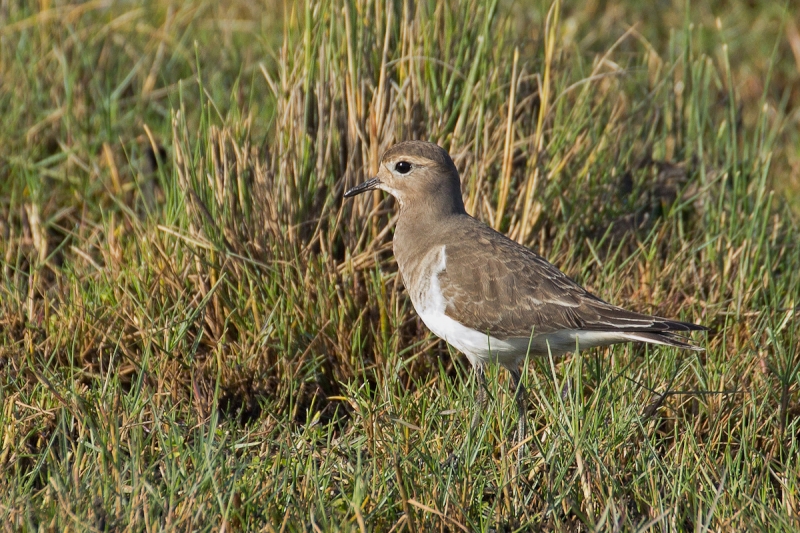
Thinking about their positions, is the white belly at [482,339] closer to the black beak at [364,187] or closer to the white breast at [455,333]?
the white breast at [455,333]

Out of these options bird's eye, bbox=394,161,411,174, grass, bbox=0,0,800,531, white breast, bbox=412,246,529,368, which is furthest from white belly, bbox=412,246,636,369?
bird's eye, bbox=394,161,411,174

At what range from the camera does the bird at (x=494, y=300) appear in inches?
167

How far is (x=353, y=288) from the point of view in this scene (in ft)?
16.1

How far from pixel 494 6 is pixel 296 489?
2.98 meters

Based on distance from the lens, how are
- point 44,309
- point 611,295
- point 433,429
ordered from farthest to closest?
1. point 611,295
2. point 44,309
3. point 433,429

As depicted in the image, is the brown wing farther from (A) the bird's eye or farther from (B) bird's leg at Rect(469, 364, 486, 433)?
(A) the bird's eye

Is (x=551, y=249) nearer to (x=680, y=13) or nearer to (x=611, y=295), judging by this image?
(x=611, y=295)

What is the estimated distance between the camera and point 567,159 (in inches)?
211

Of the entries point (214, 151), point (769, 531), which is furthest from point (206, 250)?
point (769, 531)

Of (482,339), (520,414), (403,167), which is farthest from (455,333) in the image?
(403,167)

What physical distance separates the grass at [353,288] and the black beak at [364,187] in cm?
24

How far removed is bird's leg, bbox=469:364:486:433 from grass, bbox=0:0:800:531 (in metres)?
0.06

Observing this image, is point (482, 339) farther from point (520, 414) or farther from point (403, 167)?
point (403, 167)

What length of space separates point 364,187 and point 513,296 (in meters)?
1.00
